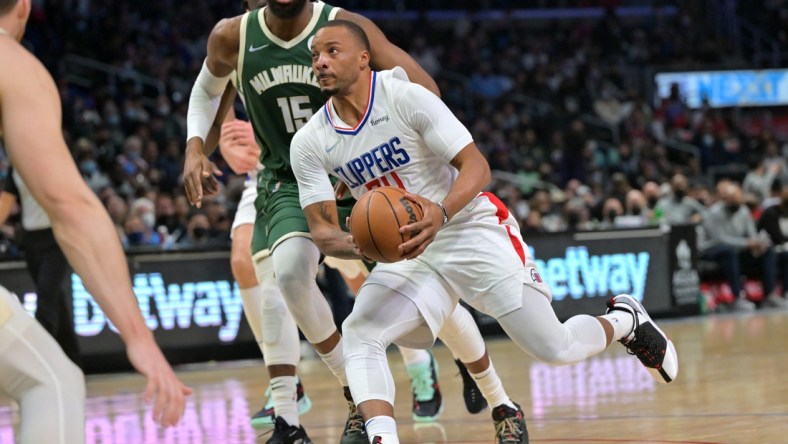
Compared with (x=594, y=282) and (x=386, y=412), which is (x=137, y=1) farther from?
(x=386, y=412)

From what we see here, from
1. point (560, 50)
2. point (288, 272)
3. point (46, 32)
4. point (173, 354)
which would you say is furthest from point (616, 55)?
point (288, 272)

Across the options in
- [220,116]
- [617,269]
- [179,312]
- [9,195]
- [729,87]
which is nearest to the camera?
[220,116]

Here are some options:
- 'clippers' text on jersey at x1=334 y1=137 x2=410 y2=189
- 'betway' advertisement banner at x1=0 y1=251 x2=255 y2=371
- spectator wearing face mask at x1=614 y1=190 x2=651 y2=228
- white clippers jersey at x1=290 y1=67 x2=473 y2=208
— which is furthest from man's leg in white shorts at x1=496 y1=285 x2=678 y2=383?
spectator wearing face mask at x1=614 y1=190 x2=651 y2=228

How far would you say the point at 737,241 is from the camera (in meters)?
15.9

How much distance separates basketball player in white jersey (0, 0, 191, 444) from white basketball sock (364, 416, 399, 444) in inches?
70.3

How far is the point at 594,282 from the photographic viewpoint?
13.3 meters

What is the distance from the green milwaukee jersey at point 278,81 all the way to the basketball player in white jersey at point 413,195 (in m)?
0.57

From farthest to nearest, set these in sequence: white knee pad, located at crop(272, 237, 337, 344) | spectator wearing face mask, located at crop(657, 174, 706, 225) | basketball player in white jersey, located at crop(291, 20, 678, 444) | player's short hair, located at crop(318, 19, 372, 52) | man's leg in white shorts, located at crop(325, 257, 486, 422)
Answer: spectator wearing face mask, located at crop(657, 174, 706, 225) < man's leg in white shorts, located at crop(325, 257, 486, 422) < white knee pad, located at crop(272, 237, 337, 344) < player's short hair, located at crop(318, 19, 372, 52) < basketball player in white jersey, located at crop(291, 20, 678, 444)

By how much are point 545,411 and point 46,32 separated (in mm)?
14271

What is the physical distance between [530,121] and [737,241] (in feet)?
23.7

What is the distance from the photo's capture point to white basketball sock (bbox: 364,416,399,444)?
15.3ft

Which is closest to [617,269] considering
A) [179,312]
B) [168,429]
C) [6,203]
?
[179,312]

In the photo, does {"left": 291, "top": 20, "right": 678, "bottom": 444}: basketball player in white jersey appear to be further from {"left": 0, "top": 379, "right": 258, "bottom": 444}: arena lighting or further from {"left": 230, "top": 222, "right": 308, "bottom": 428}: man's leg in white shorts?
{"left": 0, "top": 379, "right": 258, "bottom": 444}: arena lighting

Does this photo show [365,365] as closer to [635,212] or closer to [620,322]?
[620,322]
